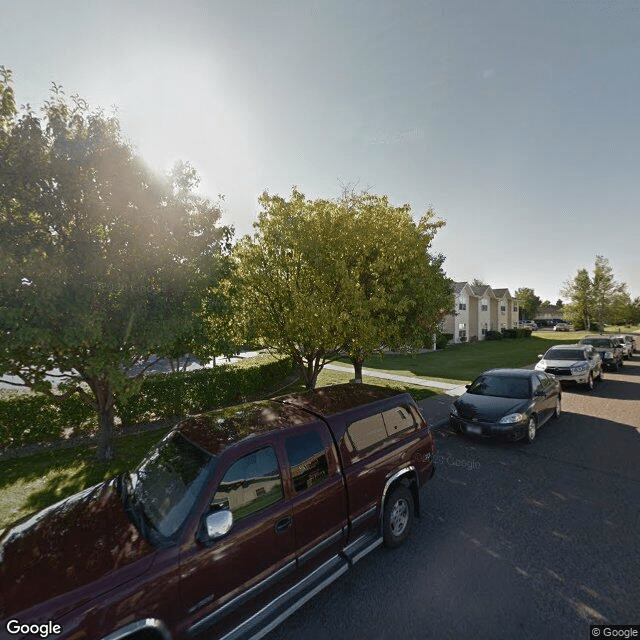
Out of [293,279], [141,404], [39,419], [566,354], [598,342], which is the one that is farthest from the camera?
[598,342]

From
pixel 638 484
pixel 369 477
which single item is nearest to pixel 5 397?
pixel 369 477

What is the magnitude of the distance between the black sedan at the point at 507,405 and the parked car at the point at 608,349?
36.8ft

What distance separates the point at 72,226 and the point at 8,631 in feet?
16.0

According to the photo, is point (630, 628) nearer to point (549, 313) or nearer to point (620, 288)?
point (620, 288)

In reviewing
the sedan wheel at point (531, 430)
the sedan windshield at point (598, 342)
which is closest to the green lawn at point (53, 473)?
the sedan wheel at point (531, 430)

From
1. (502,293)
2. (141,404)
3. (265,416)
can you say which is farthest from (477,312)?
(265,416)

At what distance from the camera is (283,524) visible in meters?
3.10

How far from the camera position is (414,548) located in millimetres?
4160

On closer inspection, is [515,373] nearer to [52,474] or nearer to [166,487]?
[166,487]

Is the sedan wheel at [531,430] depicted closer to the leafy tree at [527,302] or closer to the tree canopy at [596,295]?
the tree canopy at [596,295]

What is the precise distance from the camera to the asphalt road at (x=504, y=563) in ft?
10.2

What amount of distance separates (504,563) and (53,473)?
24.5 ft

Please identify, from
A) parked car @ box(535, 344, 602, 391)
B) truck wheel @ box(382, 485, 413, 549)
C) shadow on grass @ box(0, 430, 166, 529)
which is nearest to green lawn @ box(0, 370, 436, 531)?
shadow on grass @ box(0, 430, 166, 529)

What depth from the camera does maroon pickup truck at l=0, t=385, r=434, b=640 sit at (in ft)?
7.38
